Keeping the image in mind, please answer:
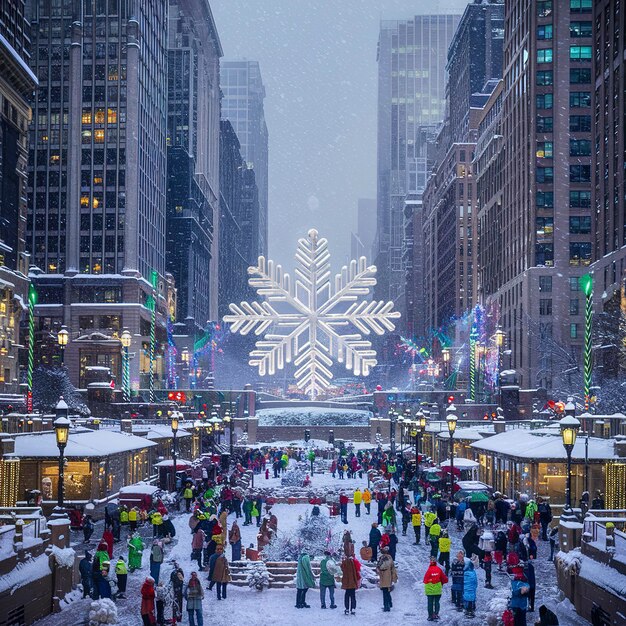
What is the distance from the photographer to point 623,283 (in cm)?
8112

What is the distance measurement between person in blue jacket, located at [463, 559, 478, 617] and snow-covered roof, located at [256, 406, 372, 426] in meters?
82.8

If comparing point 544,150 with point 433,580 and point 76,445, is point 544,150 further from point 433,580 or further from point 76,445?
point 433,580

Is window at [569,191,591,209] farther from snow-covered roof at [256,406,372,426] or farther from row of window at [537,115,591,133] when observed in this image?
snow-covered roof at [256,406,372,426]

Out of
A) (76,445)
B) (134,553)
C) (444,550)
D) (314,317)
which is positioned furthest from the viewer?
(76,445)

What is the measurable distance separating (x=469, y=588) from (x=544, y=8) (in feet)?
311

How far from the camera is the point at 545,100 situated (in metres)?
104

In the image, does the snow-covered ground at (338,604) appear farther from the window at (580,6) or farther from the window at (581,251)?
the window at (580,6)

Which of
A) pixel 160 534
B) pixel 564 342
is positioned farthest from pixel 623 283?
pixel 160 534

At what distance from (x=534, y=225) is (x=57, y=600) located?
8869 cm

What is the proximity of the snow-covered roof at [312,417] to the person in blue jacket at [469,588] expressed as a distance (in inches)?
3262

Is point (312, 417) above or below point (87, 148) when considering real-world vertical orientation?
below

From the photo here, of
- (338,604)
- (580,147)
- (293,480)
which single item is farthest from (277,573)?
(580,147)

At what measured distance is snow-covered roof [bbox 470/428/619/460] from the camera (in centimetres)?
3584

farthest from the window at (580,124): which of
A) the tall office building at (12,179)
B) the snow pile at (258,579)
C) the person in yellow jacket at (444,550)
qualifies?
the snow pile at (258,579)
